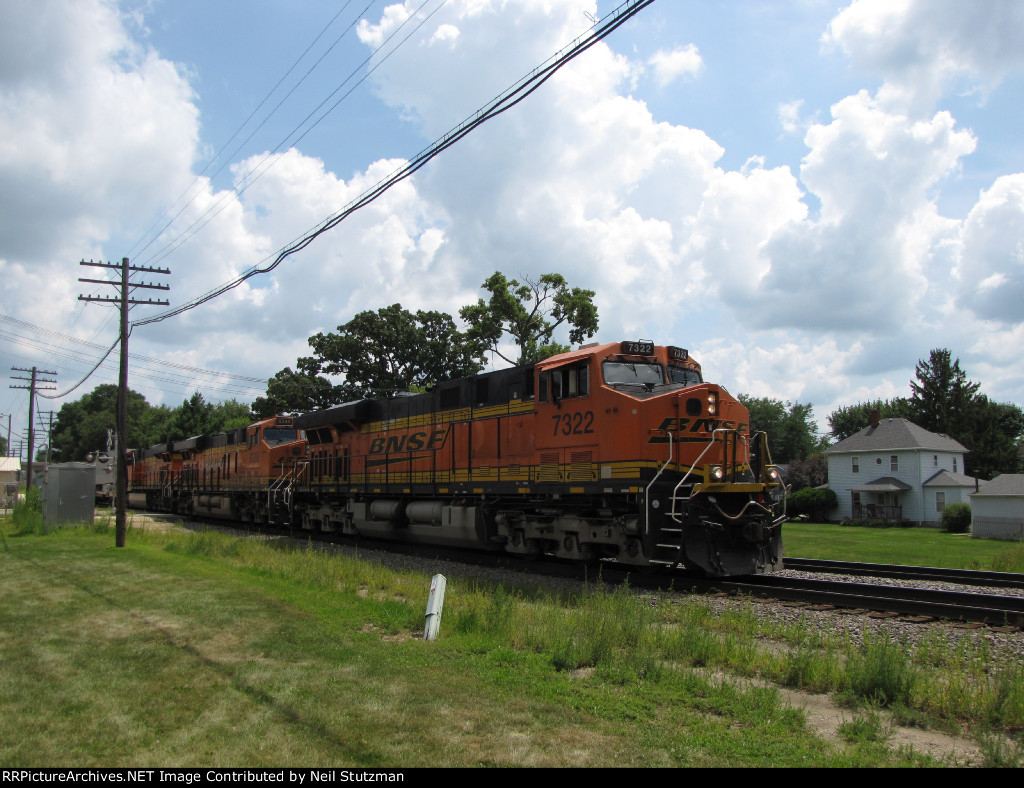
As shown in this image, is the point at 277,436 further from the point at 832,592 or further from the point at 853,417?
the point at 853,417

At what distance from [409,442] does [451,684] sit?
13.1m

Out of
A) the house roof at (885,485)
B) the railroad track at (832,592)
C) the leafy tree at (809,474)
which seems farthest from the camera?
the leafy tree at (809,474)

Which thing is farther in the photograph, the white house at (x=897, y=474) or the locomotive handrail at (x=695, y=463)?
the white house at (x=897, y=474)

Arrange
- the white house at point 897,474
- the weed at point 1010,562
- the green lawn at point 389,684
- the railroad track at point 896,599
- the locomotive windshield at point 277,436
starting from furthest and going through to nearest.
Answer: the white house at point 897,474 < the locomotive windshield at point 277,436 < the weed at point 1010,562 < the railroad track at point 896,599 < the green lawn at point 389,684

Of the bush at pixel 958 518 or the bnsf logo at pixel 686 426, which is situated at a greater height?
the bnsf logo at pixel 686 426

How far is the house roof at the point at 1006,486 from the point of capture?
38.4m

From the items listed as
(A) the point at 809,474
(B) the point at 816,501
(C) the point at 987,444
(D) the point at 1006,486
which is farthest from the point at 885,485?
(C) the point at 987,444

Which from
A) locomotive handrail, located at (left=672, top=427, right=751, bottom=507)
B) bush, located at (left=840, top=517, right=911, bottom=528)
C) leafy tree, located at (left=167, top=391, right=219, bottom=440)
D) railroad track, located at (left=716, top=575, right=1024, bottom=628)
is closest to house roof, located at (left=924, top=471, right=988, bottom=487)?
bush, located at (left=840, top=517, right=911, bottom=528)

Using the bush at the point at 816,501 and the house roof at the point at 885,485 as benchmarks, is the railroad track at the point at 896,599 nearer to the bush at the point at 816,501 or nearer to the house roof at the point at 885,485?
the house roof at the point at 885,485

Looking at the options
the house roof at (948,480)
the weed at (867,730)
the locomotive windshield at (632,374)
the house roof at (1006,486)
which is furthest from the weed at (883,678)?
the house roof at (948,480)

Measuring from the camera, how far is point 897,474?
5022cm

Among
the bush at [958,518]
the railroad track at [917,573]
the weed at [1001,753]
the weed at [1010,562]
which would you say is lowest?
the bush at [958,518]

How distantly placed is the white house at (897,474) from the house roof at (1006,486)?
233 inches
